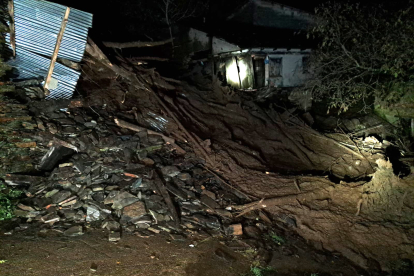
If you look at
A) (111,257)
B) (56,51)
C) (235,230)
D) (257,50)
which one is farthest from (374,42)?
(257,50)

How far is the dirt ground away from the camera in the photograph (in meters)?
3.76

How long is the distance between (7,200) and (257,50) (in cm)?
1474

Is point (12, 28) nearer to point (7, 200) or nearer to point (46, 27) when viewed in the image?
point (46, 27)

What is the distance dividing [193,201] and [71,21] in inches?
212

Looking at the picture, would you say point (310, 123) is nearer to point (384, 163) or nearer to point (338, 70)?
point (338, 70)

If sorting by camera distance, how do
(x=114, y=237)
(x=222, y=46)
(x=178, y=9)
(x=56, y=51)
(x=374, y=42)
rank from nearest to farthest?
(x=114, y=237), (x=56, y=51), (x=374, y=42), (x=222, y=46), (x=178, y=9)

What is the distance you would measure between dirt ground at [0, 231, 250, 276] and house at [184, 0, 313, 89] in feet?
44.9

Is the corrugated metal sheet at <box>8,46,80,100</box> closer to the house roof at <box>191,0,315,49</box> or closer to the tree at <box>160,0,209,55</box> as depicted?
the house roof at <box>191,0,315,49</box>

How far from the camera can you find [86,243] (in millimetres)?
4387

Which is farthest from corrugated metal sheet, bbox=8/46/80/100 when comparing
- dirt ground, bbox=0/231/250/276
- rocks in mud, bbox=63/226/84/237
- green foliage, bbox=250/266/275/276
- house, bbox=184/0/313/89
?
house, bbox=184/0/313/89

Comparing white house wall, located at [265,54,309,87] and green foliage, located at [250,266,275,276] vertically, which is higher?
white house wall, located at [265,54,309,87]

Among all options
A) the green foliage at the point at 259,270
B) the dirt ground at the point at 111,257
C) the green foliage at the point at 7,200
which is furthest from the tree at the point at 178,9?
the green foliage at the point at 259,270

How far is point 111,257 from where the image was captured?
4133mm

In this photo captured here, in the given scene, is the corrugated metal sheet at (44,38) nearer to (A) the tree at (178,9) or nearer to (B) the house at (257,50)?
(B) the house at (257,50)
